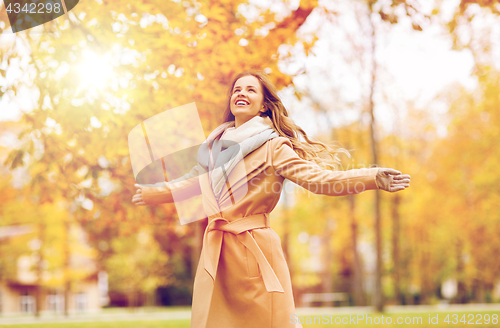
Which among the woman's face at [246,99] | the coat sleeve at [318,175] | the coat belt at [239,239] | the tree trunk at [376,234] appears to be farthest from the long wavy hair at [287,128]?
the tree trunk at [376,234]

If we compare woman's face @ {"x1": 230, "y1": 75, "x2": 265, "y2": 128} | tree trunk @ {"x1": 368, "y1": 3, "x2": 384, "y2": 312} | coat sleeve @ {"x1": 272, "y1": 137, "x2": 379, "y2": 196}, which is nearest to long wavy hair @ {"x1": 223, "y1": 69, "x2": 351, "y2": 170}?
woman's face @ {"x1": 230, "y1": 75, "x2": 265, "y2": 128}

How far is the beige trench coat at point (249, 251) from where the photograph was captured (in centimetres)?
261

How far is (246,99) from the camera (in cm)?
297

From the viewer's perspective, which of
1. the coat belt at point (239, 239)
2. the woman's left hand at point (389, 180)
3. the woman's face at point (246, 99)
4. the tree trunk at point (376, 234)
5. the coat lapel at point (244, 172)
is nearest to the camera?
the woman's left hand at point (389, 180)

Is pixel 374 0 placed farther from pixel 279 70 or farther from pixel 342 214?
pixel 342 214

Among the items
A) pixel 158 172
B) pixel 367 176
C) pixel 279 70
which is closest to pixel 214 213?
pixel 367 176

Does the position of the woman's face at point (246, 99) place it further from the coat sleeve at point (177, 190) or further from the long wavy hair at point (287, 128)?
the coat sleeve at point (177, 190)

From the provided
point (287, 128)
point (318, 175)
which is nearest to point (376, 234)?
point (287, 128)

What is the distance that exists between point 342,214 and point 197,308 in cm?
1792

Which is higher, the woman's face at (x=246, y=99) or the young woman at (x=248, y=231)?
the woman's face at (x=246, y=99)

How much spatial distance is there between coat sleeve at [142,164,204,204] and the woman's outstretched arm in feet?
2.04

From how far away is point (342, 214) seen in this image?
65.4 ft

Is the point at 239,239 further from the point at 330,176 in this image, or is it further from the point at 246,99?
the point at 246,99

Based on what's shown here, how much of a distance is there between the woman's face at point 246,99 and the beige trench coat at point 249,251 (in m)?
0.34
